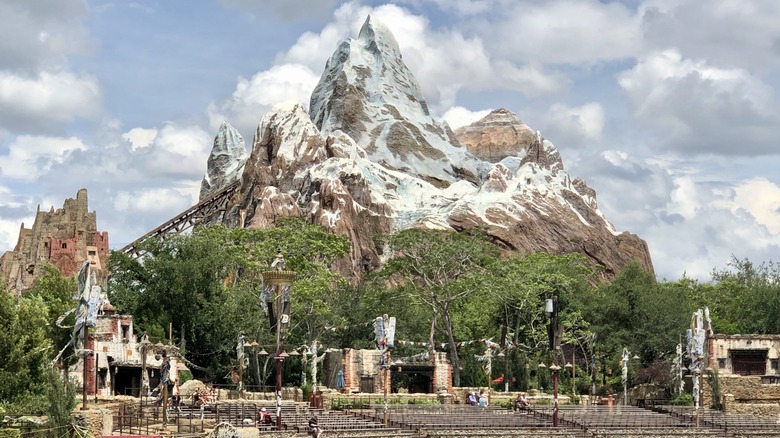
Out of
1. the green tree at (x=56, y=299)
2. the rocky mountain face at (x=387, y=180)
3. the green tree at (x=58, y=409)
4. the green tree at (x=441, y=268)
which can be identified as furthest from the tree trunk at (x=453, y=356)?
the rocky mountain face at (x=387, y=180)

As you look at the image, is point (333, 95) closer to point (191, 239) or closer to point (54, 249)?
point (54, 249)

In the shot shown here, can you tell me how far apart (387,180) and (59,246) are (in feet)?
162

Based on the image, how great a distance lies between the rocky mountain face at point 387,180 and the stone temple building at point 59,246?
55.3 feet

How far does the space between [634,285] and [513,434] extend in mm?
36019

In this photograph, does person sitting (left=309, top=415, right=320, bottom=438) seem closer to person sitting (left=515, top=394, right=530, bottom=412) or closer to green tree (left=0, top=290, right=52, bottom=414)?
green tree (left=0, top=290, right=52, bottom=414)

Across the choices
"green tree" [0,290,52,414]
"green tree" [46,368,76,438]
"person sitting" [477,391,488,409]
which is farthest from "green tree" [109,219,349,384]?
"green tree" [46,368,76,438]

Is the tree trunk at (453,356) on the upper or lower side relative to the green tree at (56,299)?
lower

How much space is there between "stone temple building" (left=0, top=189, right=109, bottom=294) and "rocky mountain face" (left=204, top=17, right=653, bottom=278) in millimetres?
16868

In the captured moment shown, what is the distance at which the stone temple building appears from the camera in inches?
4294

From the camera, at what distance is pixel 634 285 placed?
8881 cm

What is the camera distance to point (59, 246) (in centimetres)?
11206

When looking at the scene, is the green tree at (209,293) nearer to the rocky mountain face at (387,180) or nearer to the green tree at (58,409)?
the green tree at (58,409)

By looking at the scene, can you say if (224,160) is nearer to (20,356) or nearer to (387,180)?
(387,180)

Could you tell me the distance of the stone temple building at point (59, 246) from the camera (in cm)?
10906
